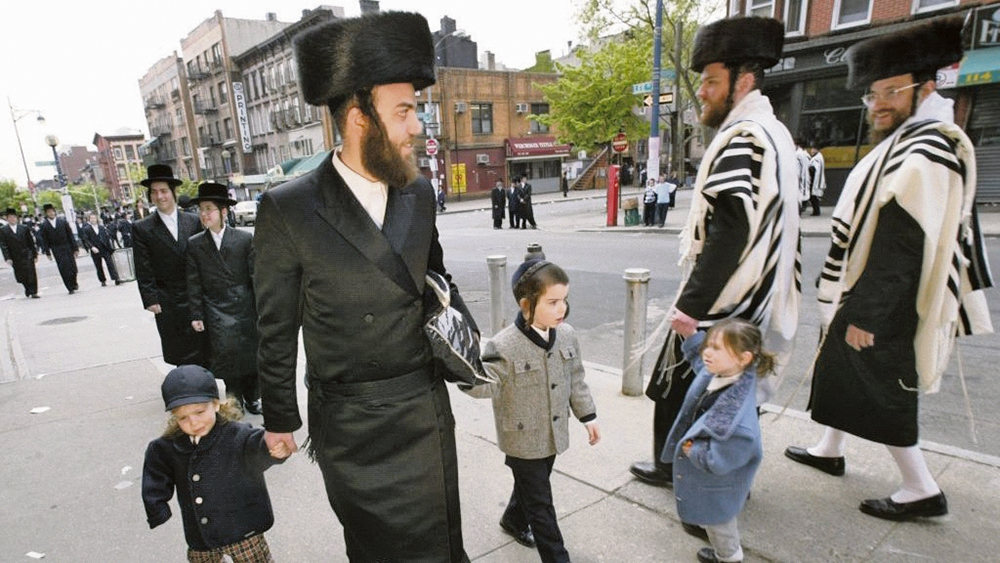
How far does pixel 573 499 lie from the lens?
3.05m

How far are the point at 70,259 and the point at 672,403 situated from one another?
1428 cm

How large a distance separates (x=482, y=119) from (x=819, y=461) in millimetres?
37544

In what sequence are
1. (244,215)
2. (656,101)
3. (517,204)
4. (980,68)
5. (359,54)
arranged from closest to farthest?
(359,54) → (980,68) → (656,101) → (517,204) → (244,215)

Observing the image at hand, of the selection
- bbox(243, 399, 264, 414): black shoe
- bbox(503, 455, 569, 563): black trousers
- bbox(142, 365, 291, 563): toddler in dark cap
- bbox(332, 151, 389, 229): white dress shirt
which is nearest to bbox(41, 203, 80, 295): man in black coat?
bbox(243, 399, 264, 414): black shoe

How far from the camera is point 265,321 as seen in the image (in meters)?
1.84

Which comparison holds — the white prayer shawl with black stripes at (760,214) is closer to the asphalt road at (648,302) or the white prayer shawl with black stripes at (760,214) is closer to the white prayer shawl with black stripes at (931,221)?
the white prayer shawl with black stripes at (931,221)

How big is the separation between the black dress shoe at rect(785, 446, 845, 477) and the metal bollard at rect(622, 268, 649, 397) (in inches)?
44.8

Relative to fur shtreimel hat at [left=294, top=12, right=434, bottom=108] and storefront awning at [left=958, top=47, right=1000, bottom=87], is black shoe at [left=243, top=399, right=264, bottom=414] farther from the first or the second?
storefront awning at [left=958, top=47, right=1000, bottom=87]

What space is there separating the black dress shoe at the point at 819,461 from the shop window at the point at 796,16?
16.9 m

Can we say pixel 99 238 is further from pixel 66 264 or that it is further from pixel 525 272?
pixel 525 272

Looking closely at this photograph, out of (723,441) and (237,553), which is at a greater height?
(723,441)

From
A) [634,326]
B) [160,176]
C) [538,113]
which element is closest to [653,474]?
[634,326]

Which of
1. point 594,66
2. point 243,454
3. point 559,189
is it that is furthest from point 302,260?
point 559,189

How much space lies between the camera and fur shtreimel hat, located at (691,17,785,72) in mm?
2514
